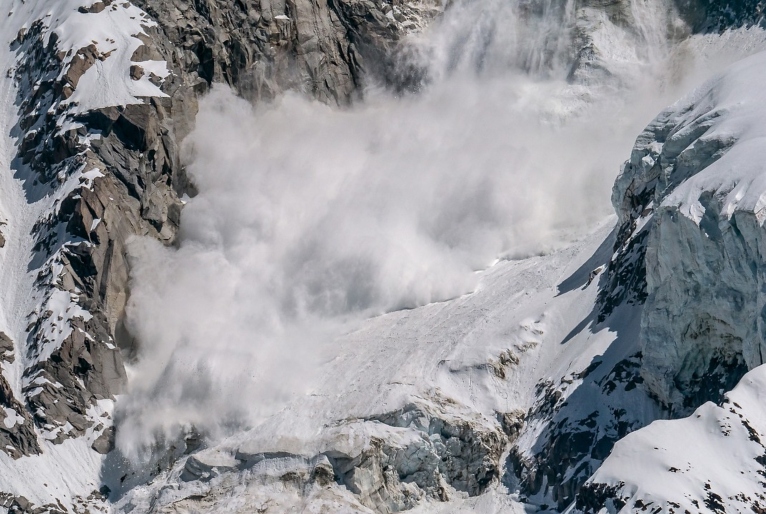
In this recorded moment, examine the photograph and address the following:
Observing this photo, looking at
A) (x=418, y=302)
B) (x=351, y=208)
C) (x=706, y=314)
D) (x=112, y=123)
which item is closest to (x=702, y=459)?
(x=706, y=314)

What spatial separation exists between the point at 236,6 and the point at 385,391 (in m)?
67.2

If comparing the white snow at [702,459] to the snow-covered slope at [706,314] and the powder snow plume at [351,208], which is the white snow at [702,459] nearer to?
the snow-covered slope at [706,314]

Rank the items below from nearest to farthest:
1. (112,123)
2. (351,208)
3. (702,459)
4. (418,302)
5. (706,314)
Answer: (702,459), (706,314), (418,302), (112,123), (351,208)

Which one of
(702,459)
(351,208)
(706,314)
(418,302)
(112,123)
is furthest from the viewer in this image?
(351,208)

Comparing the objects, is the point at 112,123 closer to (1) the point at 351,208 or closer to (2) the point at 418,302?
(1) the point at 351,208

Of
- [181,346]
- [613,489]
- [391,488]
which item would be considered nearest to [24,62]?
[181,346]

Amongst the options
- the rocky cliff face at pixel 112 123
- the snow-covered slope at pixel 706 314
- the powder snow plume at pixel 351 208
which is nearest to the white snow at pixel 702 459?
the snow-covered slope at pixel 706 314

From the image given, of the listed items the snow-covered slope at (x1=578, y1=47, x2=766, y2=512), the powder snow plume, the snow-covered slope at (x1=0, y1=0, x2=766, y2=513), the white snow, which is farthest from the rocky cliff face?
the white snow

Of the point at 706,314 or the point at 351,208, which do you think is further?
the point at 351,208

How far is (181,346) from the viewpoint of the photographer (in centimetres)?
15738

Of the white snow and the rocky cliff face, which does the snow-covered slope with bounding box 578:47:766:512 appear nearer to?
the white snow

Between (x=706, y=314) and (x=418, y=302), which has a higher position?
(x=706, y=314)

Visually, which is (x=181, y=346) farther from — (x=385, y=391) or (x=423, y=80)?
(x=423, y=80)

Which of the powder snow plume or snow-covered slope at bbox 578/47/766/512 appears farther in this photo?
the powder snow plume
